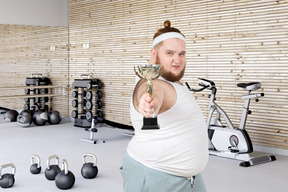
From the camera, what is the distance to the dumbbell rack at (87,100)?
776 cm

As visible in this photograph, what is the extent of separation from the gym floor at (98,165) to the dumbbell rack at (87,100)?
0.50 metres

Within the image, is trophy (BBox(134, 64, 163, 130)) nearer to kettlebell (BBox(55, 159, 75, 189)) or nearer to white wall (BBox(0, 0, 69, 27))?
kettlebell (BBox(55, 159, 75, 189))

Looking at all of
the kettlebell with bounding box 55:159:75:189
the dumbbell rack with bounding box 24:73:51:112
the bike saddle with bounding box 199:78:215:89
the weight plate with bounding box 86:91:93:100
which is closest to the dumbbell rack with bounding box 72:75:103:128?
the weight plate with bounding box 86:91:93:100

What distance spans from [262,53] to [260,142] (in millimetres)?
1360

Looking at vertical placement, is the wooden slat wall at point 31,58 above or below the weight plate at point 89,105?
above

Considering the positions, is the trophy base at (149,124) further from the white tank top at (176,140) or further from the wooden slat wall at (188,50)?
the wooden slat wall at (188,50)

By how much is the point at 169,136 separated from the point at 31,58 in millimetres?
7387

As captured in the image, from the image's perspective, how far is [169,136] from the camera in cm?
145

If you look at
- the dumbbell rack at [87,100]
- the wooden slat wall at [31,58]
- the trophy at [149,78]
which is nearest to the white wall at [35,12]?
the wooden slat wall at [31,58]

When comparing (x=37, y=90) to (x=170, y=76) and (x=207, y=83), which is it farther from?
(x=170, y=76)

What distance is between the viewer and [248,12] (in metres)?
5.56

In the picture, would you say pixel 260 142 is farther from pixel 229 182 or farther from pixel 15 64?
pixel 15 64

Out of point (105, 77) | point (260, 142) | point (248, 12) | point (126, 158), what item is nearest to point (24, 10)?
point (105, 77)

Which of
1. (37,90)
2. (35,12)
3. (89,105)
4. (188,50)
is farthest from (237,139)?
(35,12)
